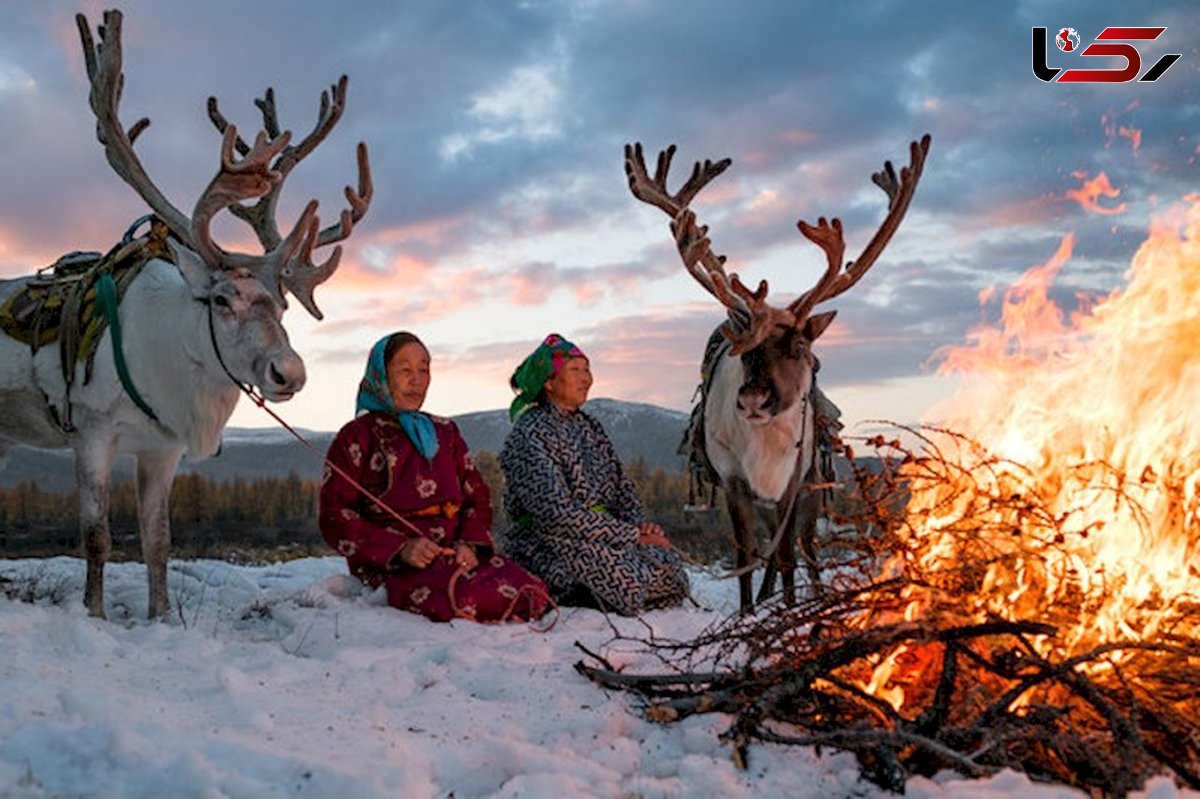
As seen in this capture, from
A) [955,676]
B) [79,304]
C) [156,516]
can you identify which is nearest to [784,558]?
[955,676]

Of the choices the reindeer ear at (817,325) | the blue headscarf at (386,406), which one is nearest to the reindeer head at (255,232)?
the blue headscarf at (386,406)

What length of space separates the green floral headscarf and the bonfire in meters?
2.52

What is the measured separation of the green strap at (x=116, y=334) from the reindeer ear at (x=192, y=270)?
486mm

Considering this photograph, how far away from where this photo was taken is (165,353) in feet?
18.7

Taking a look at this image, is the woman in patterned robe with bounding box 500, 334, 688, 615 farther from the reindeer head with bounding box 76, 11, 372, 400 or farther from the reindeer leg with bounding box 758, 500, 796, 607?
the reindeer head with bounding box 76, 11, 372, 400

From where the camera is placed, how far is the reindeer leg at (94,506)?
5.62m

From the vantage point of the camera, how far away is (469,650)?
192 inches

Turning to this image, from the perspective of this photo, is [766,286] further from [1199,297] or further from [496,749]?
[496,749]

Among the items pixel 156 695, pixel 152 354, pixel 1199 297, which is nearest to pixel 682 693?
pixel 156 695

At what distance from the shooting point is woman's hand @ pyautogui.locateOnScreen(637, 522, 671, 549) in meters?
6.30

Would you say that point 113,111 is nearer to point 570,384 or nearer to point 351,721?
point 570,384

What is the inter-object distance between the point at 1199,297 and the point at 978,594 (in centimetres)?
139

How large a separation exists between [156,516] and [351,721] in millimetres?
2996

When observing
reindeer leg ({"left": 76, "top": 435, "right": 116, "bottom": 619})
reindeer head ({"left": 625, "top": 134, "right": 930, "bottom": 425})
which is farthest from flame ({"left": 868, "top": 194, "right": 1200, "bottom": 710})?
reindeer leg ({"left": 76, "top": 435, "right": 116, "bottom": 619})
